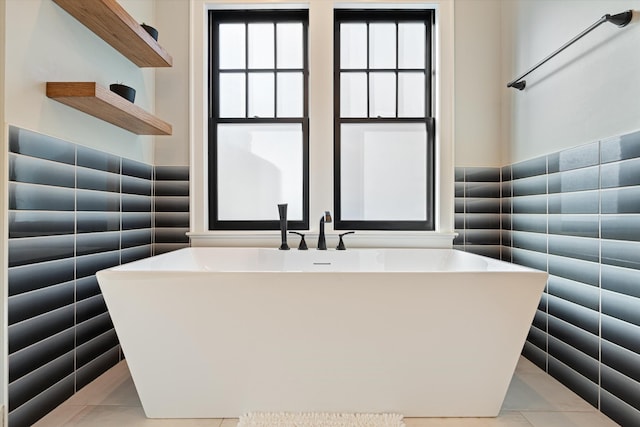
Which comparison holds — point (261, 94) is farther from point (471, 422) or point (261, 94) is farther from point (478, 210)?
point (471, 422)

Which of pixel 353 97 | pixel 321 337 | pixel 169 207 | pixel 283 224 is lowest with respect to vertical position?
pixel 321 337

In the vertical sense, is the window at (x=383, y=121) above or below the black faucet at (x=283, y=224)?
above

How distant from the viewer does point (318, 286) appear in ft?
4.64

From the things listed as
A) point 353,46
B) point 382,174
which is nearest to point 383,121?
point 382,174

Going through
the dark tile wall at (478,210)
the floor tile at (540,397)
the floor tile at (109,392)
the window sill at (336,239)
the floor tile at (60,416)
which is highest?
the dark tile wall at (478,210)

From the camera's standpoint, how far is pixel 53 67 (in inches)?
64.9

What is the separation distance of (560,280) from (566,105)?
2.93 ft

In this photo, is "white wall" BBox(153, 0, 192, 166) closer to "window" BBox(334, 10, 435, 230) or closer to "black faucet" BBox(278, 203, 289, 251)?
"black faucet" BBox(278, 203, 289, 251)

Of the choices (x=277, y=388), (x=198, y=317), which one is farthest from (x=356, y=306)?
(x=198, y=317)

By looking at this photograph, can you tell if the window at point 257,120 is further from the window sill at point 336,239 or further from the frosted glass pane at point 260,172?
the window sill at point 336,239

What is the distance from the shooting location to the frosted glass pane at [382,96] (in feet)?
8.86

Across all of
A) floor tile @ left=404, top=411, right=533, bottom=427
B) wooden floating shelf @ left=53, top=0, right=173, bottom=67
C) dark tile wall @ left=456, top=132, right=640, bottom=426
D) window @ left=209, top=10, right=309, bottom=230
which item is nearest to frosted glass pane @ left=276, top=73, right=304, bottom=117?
window @ left=209, top=10, right=309, bottom=230

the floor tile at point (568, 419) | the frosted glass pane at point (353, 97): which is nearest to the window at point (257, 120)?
the frosted glass pane at point (353, 97)

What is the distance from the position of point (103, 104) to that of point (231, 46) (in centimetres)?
129
